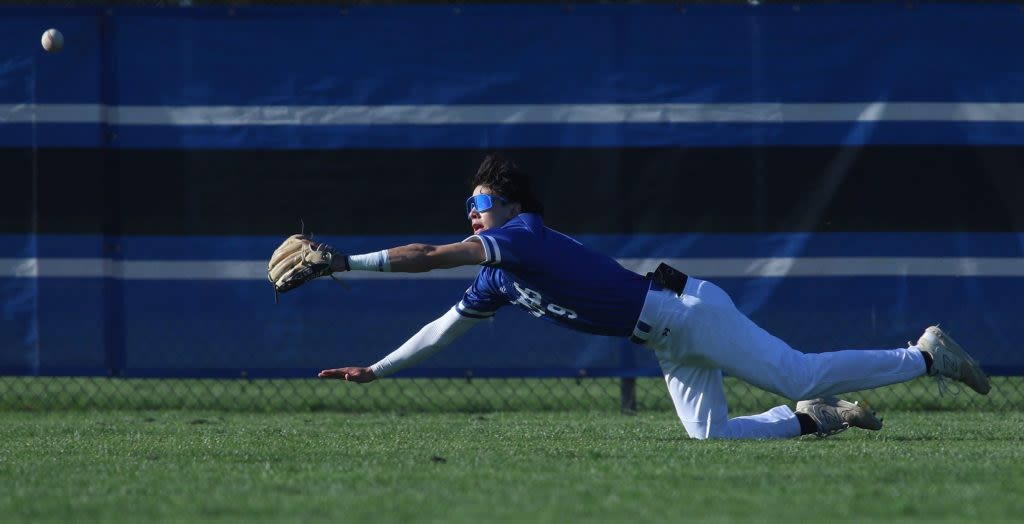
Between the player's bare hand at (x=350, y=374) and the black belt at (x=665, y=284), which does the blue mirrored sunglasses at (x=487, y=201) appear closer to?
the black belt at (x=665, y=284)

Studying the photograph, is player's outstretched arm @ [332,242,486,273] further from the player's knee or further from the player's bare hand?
the player's knee

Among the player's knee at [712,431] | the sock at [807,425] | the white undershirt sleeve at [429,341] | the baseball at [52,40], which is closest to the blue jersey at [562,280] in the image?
the white undershirt sleeve at [429,341]

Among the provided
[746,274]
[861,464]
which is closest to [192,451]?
[861,464]

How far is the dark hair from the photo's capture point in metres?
6.27

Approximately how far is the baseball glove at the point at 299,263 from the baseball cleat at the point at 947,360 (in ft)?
9.46

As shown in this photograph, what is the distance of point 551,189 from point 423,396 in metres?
2.04

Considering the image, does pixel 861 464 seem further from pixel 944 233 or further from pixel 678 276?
pixel 944 233

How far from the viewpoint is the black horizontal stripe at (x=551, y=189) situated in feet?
27.9

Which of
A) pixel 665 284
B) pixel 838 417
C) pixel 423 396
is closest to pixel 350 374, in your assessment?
pixel 665 284

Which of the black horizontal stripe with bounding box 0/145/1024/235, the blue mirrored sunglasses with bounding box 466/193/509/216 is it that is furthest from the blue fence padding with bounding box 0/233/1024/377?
the blue mirrored sunglasses with bounding box 466/193/509/216

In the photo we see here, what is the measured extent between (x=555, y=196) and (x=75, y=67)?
3313 millimetres

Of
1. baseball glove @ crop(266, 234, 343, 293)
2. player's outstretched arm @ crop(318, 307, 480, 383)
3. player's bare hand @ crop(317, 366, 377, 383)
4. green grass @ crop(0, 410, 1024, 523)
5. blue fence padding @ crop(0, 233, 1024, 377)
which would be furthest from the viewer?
blue fence padding @ crop(0, 233, 1024, 377)

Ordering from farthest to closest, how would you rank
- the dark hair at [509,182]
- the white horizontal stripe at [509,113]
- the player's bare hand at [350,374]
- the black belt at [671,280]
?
the white horizontal stripe at [509,113], the dark hair at [509,182], the player's bare hand at [350,374], the black belt at [671,280]

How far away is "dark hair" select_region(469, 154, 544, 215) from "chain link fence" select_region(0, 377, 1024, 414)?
2.62 meters
